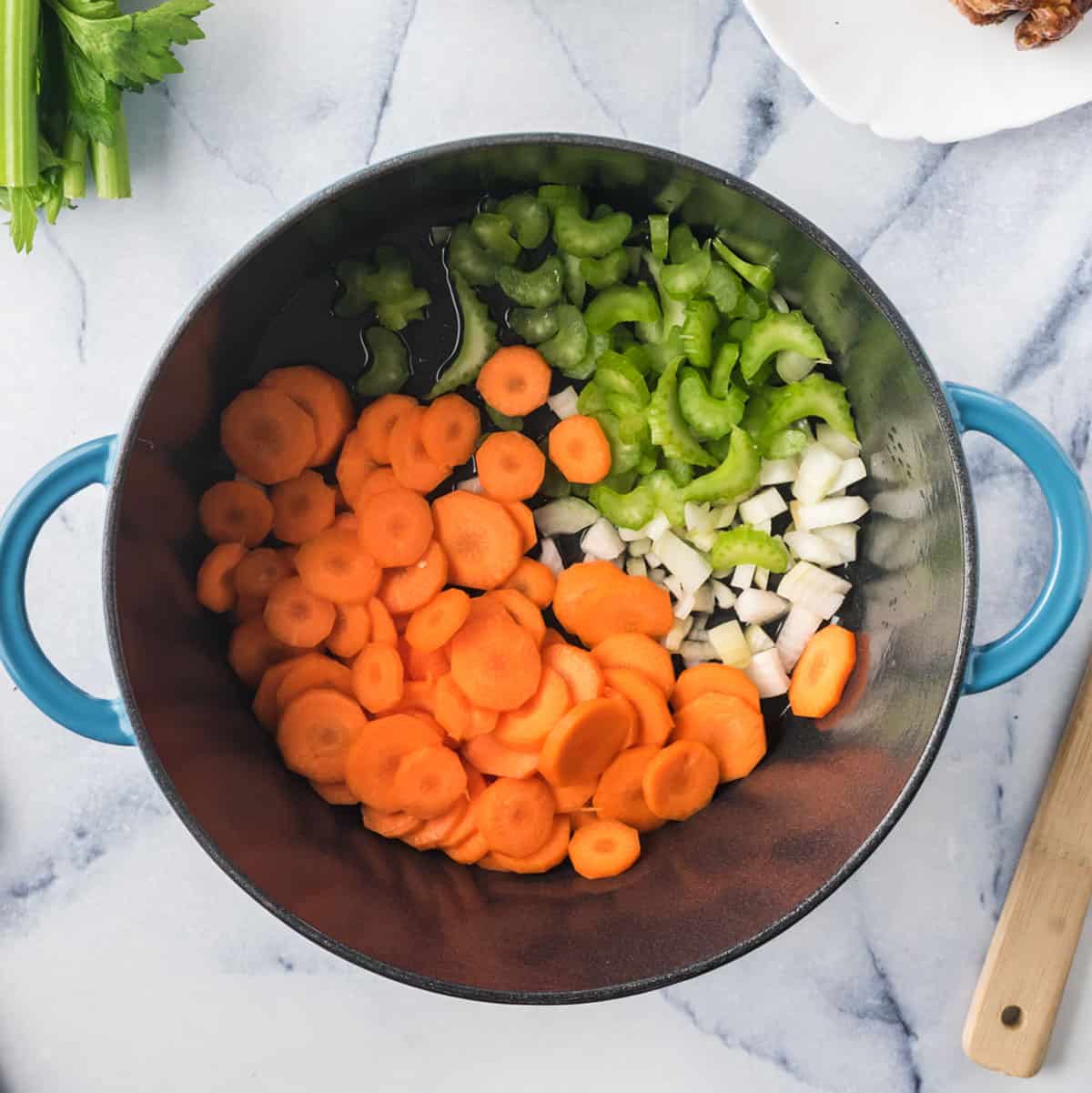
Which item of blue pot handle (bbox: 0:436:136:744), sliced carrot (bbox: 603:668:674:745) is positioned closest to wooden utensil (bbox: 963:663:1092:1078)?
sliced carrot (bbox: 603:668:674:745)

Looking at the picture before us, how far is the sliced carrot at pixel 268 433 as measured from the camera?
1.54 metres

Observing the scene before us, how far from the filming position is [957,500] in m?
1.32

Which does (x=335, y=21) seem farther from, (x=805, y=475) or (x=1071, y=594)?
(x=1071, y=594)

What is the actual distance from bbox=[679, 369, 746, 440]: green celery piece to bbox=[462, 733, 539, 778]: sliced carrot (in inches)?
19.6

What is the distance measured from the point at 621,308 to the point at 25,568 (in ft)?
2.59

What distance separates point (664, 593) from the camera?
62.1 inches

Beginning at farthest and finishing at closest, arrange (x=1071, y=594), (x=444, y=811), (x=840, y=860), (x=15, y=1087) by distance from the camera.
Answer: (x=15, y=1087) → (x=444, y=811) → (x=840, y=860) → (x=1071, y=594)

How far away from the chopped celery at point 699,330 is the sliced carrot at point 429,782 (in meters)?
0.61


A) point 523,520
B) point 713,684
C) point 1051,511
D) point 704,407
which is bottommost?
point 713,684

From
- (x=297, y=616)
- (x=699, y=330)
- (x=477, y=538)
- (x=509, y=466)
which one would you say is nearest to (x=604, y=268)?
(x=699, y=330)

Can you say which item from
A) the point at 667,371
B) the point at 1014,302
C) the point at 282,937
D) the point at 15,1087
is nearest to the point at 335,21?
the point at 667,371

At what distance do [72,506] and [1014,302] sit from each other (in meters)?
1.29

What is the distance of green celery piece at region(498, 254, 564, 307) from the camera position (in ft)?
5.02

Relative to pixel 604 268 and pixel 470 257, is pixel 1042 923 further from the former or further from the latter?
pixel 470 257
